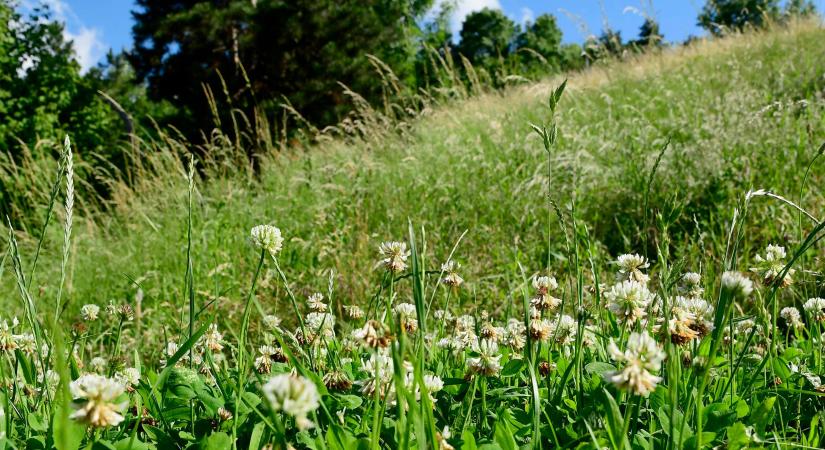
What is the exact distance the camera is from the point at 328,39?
48.2 ft

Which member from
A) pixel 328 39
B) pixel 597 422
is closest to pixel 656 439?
pixel 597 422

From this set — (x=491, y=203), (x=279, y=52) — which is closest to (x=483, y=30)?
(x=279, y=52)

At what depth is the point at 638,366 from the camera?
0.65 meters

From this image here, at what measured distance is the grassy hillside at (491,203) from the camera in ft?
10.8

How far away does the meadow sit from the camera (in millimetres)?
864

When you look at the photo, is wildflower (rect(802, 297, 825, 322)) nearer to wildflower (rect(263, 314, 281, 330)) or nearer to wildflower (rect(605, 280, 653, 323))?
wildflower (rect(605, 280, 653, 323))

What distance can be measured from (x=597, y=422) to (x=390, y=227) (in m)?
2.80

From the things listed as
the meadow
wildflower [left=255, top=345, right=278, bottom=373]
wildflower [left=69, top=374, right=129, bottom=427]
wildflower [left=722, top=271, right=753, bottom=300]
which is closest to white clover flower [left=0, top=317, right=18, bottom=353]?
the meadow

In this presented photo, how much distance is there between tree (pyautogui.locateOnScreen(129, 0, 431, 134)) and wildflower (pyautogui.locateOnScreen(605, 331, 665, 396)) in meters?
13.5

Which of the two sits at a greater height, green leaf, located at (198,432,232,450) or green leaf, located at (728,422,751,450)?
green leaf, located at (198,432,232,450)

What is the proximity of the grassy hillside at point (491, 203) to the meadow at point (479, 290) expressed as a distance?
0.02m

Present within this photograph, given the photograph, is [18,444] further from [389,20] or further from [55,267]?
[389,20]

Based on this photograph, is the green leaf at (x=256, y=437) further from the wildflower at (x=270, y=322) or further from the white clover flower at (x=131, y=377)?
the white clover flower at (x=131, y=377)

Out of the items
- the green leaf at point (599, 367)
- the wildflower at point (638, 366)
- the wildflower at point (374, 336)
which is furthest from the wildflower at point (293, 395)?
the green leaf at point (599, 367)
